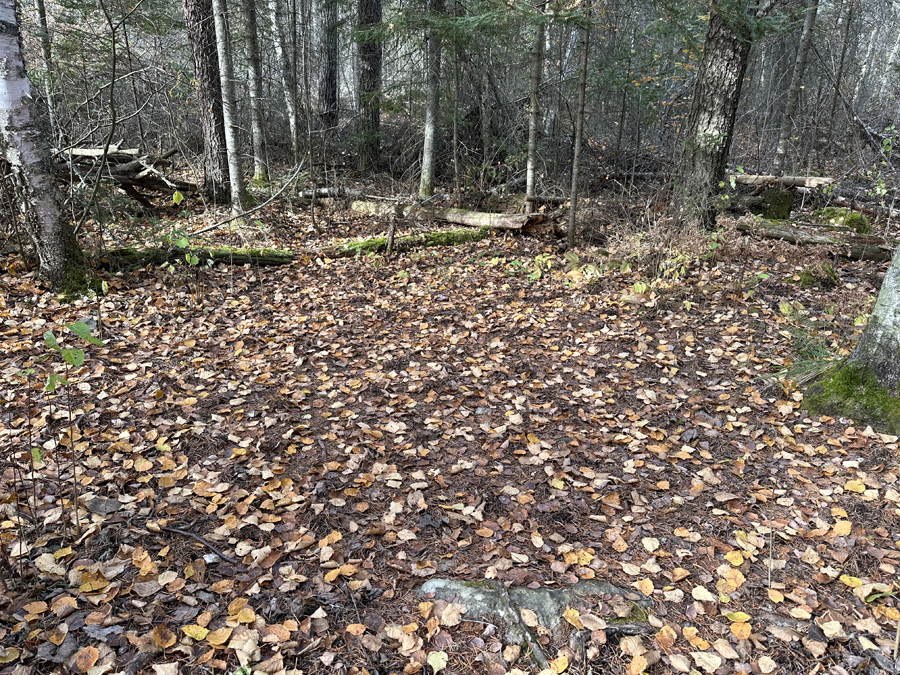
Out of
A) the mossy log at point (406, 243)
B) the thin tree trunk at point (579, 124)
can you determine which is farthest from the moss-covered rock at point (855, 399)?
the mossy log at point (406, 243)

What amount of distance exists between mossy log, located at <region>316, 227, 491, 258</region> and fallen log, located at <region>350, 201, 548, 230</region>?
0.78ft

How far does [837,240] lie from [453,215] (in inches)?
224

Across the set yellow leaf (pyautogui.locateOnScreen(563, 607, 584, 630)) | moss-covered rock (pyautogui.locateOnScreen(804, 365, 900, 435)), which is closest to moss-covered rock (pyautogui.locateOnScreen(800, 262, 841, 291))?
moss-covered rock (pyautogui.locateOnScreen(804, 365, 900, 435))

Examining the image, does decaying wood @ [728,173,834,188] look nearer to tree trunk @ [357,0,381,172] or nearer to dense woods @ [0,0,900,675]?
dense woods @ [0,0,900,675]

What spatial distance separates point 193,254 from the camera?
6867mm

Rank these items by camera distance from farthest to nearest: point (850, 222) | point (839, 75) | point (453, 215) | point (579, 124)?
point (839, 75) < point (453, 215) < point (850, 222) < point (579, 124)

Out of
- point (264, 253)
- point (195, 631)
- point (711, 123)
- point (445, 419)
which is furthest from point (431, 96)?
point (195, 631)

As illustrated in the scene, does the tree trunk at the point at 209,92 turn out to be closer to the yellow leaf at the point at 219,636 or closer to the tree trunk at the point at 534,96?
the tree trunk at the point at 534,96

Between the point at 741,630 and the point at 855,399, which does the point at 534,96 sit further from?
the point at 741,630

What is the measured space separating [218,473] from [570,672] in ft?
7.92

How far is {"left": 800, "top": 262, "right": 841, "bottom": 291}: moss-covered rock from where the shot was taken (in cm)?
652

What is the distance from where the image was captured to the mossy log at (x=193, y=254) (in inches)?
263

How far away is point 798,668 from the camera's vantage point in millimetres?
2375

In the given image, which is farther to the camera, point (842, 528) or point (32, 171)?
point (32, 171)
